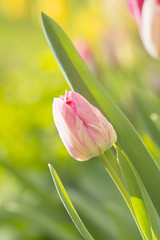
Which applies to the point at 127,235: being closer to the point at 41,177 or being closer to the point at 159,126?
the point at 159,126

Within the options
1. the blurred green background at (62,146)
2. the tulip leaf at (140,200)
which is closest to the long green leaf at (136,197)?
the tulip leaf at (140,200)

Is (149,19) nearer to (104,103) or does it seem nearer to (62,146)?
(104,103)

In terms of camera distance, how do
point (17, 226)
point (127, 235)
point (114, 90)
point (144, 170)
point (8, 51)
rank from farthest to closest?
1. point (8, 51)
2. point (114, 90)
3. point (17, 226)
4. point (127, 235)
5. point (144, 170)

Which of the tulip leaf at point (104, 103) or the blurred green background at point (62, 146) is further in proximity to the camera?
the blurred green background at point (62, 146)

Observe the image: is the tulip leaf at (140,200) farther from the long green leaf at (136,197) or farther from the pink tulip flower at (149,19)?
the pink tulip flower at (149,19)

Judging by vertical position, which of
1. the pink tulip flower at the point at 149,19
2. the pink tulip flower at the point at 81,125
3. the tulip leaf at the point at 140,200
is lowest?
the tulip leaf at the point at 140,200

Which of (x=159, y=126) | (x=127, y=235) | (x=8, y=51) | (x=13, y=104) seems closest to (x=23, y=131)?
(x=13, y=104)
